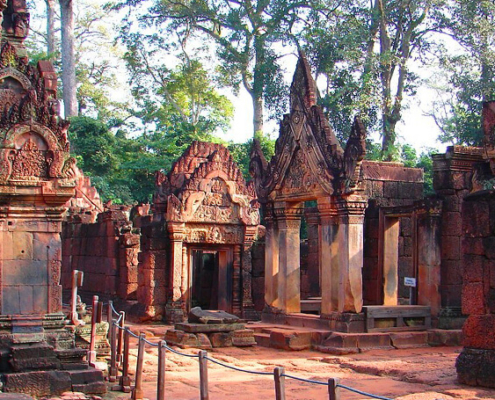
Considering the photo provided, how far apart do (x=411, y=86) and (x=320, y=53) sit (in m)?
3.66

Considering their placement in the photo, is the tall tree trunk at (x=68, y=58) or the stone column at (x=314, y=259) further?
the tall tree trunk at (x=68, y=58)

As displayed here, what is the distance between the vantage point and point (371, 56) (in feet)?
91.8

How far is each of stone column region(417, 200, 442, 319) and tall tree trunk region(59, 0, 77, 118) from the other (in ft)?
74.8

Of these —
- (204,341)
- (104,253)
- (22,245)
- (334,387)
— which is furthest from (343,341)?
(104,253)

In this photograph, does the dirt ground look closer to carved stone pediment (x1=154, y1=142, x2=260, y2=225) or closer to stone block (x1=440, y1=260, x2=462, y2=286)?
stone block (x1=440, y1=260, x2=462, y2=286)

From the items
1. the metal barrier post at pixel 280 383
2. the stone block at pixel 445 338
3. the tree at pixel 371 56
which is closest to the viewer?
the metal barrier post at pixel 280 383

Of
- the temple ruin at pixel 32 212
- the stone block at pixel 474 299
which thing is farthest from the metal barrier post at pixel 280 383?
the stone block at pixel 474 299

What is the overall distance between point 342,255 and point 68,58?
78.6 ft

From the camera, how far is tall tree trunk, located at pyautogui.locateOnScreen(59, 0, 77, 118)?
33.6m

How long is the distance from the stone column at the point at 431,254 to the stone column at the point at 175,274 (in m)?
5.53

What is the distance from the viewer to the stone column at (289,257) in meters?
14.8

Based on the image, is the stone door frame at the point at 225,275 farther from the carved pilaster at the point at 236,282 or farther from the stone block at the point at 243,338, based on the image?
the stone block at the point at 243,338

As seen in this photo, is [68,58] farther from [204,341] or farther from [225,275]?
[204,341]

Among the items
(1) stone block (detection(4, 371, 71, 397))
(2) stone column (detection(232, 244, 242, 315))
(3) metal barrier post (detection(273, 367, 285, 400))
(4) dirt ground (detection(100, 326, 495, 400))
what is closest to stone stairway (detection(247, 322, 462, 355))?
(4) dirt ground (detection(100, 326, 495, 400))
